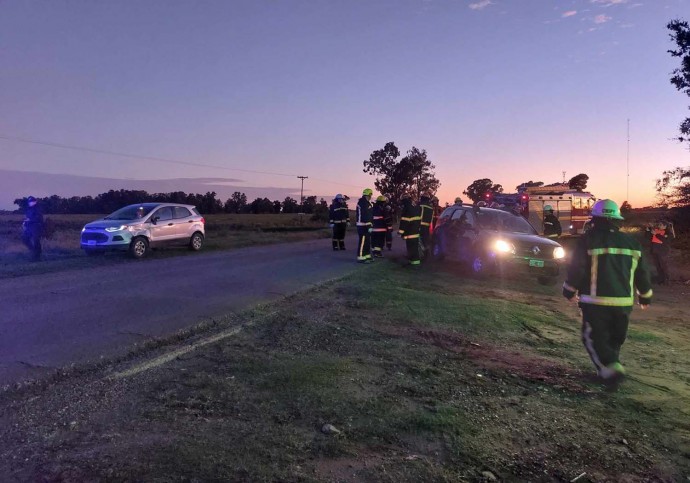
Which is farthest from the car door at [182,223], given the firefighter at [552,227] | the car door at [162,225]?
the firefighter at [552,227]

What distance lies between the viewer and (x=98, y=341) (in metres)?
6.04

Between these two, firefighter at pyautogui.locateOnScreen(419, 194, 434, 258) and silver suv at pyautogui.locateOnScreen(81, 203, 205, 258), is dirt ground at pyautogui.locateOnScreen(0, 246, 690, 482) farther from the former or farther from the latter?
silver suv at pyautogui.locateOnScreen(81, 203, 205, 258)

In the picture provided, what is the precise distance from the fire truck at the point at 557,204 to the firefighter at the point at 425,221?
9.10 meters

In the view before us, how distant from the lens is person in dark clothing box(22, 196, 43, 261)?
14.6 metres

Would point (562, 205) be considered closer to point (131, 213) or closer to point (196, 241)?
point (196, 241)

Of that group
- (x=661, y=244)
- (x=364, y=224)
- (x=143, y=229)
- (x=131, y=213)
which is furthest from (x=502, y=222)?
Answer: (x=131, y=213)

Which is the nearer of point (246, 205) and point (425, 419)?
point (425, 419)

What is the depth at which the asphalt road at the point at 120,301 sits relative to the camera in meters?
5.68

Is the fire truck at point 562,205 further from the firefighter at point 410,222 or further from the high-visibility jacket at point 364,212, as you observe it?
the high-visibility jacket at point 364,212

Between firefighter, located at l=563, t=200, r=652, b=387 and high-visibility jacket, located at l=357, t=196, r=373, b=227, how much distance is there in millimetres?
9636

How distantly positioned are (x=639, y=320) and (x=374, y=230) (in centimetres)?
823

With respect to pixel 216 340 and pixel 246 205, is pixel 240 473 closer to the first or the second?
pixel 216 340

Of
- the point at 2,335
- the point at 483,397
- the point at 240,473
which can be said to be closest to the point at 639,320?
the point at 483,397

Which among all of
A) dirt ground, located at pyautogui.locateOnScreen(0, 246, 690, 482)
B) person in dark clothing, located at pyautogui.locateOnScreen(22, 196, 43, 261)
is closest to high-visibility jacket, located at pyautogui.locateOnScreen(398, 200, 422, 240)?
dirt ground, located at pyautogui.locateOnScreen(0, 246, 690, 482)
